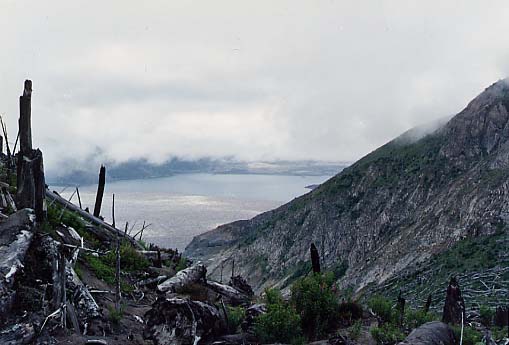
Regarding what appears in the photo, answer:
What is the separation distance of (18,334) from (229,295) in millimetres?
7742

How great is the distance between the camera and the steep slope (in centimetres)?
7006

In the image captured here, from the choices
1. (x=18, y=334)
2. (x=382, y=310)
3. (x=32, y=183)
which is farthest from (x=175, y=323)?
(x=382, y=310)

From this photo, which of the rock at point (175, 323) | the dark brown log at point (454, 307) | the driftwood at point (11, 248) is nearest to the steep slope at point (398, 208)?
the dark brown log at point (454, 307)

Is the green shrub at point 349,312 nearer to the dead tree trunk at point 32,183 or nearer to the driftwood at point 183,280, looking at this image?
the driftwood at point 183,280

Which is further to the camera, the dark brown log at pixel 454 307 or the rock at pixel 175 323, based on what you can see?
the dark brown log at pixel 454 307

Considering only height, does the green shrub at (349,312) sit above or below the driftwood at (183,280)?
below

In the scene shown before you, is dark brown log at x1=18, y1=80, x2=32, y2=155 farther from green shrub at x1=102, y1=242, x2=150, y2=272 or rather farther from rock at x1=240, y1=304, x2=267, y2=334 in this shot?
rock at x1=240, y1=304, x2=267, y2=334

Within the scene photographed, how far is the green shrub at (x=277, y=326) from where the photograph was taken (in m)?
9.83

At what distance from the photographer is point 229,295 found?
14.8 m

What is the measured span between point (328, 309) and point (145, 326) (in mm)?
4336

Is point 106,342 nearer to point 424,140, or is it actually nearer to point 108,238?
point 108,238

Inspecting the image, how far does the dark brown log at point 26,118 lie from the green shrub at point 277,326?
7.88 meters

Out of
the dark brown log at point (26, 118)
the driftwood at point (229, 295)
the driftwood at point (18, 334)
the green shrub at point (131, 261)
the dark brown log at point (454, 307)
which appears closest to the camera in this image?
the driftwood at point (18, 334)

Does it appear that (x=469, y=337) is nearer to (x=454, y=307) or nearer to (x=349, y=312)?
(x=454, y=307)
